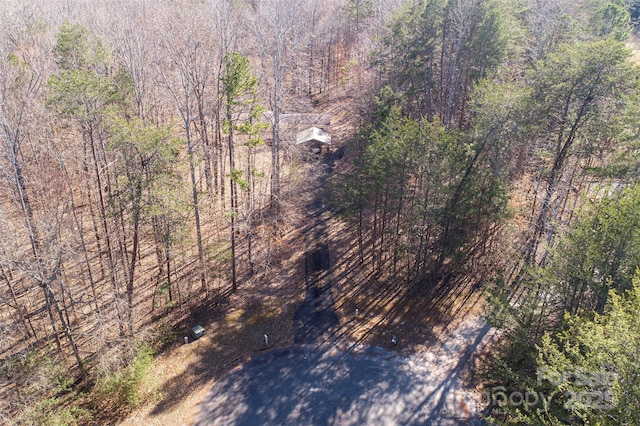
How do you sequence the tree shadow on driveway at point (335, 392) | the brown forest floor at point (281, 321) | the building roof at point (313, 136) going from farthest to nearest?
the building roof at point (313, 136)
the brown forest floor at point (281, 321)
the tree shadow on driveway at point (335, 392)

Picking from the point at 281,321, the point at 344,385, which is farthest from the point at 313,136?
the point at 344,385

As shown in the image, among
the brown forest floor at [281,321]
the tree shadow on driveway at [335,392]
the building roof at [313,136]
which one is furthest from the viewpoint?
the building roof at [313,136]

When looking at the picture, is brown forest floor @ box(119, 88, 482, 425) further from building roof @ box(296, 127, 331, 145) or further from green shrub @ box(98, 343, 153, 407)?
building roof @ box(296, 127, 331, 145)

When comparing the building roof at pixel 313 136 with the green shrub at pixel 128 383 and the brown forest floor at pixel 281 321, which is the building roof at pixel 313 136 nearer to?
the brown forest floor at pixel 281 321

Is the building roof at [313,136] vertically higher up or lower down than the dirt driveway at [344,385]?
higher up

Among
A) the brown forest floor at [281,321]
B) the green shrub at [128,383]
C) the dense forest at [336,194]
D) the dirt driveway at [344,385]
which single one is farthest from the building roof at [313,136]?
the green shrub at [128,383]

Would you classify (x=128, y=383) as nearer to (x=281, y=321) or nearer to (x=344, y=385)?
(x=281, y=321)

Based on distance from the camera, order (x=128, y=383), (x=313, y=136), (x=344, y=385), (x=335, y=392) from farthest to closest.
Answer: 1. (x=313, y=136)
2. (x=344, y=385)
3. (x=335, y=392)
4. (x=128, y=383)

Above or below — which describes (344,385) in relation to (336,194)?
below

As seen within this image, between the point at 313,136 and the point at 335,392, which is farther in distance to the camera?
the point at 313,136
